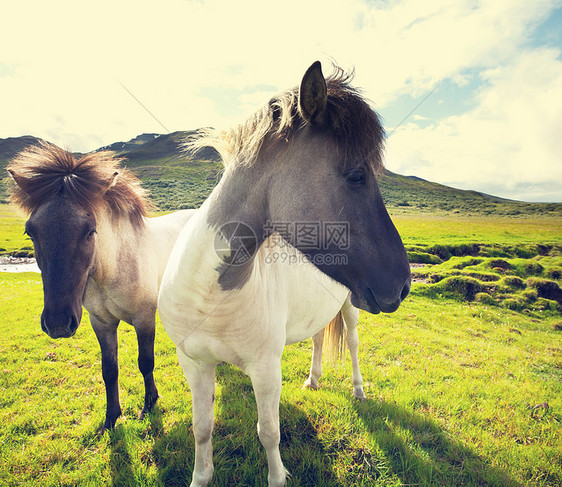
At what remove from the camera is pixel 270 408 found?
241 cm

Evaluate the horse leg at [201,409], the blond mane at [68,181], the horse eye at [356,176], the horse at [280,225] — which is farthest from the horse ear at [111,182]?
the horse eye at [356,176]

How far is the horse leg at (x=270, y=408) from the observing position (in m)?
2.31

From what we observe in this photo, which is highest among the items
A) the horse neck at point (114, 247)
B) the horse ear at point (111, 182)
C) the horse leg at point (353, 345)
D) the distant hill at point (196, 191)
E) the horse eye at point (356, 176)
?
the distant hill at point (196, 191)

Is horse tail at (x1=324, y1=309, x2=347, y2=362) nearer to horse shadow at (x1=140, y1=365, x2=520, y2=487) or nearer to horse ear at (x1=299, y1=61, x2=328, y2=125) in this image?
horse shadow at (x1=140, y1=365, x2=520, y2=487)

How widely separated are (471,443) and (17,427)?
5782mm

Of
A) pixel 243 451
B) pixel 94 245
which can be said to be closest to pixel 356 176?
pixel 94 245

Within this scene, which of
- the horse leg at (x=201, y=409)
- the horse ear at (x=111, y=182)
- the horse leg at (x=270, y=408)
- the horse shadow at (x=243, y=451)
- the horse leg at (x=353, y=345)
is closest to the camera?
the horse leg at (x=270, y=408)

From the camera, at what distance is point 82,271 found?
2.86 metres

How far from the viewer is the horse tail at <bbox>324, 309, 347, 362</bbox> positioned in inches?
176

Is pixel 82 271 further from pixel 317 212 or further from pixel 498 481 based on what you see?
pixel 498 481

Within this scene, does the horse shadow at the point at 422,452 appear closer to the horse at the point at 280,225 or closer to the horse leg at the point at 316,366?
the horse leg at the point at 316,366

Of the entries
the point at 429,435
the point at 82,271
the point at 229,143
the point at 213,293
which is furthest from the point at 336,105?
the point at 429,435

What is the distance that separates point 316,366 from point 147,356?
2.56 metres

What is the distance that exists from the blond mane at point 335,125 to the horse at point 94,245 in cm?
216
